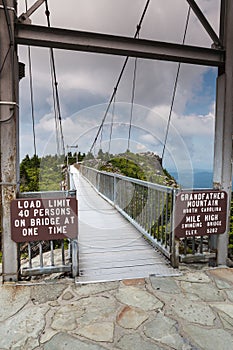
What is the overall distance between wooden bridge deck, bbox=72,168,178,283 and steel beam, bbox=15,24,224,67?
2.18 m

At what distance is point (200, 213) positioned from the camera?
2.61m

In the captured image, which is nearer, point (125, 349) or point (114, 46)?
point (125, 349)

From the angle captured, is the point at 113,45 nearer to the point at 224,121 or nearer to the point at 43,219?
the point at 224,121

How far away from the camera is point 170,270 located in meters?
2.49

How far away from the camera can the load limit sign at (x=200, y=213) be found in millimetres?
2533

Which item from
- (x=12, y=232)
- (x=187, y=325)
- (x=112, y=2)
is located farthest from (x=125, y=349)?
(x=112, y=2)

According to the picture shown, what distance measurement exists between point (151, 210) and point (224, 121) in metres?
1.43

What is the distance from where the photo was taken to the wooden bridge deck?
2.43 meters

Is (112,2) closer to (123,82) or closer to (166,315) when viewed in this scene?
(123,82)

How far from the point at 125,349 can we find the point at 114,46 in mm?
2463

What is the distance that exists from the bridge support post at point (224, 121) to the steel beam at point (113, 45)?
124 mm

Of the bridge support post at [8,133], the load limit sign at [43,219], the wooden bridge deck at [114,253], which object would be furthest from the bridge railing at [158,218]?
the bridge support post at [8,133]

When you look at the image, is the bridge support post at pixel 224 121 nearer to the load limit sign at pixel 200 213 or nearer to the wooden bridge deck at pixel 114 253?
the load limit sign at pixel 200 213

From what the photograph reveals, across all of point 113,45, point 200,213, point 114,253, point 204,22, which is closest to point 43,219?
point 114,253
